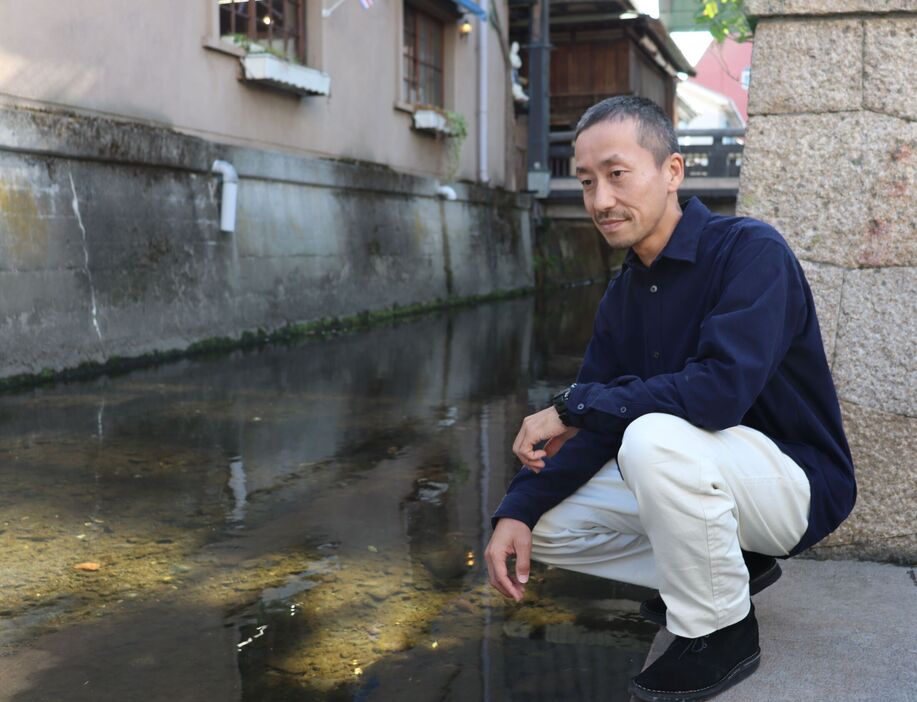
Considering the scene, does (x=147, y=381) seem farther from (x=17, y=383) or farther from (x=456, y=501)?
(x=456, y=501)

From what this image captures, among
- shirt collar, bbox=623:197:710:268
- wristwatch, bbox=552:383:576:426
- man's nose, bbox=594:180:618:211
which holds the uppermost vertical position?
man's nose, bbox=594:180:618:211

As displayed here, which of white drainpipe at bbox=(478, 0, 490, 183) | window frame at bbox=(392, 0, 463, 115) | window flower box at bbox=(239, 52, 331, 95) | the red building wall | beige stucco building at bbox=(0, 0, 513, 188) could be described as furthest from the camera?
the red building wall

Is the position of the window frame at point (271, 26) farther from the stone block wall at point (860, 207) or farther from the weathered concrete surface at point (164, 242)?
the stone block wall at point (860, 207)

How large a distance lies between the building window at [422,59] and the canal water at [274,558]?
339 inches

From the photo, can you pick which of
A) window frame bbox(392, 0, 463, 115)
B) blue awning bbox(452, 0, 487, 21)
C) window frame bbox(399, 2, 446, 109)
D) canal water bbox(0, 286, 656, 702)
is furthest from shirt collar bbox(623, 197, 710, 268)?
blue awning bbox(452, 0, 487, 21)

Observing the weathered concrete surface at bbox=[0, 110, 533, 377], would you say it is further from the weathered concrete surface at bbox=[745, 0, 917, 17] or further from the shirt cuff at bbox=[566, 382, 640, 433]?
the shirt cuff at bbox=[566, 382, 640, 433]

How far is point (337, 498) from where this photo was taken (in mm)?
4586

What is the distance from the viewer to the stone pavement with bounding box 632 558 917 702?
234cm

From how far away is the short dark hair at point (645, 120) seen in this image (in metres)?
2.42

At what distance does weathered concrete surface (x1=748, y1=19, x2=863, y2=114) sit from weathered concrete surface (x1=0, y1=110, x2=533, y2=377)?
5.35m

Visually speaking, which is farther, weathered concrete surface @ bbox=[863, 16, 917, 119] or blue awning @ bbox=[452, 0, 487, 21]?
blue awning @ bbox=[452, 0, 487, 21]

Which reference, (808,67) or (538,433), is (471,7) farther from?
(538,433)

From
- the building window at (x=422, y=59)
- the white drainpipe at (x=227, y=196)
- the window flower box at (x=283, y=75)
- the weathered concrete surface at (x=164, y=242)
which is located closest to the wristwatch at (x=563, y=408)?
the weathered concrete surface at (x=164, y=242)

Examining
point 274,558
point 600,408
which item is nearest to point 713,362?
point 600,408
